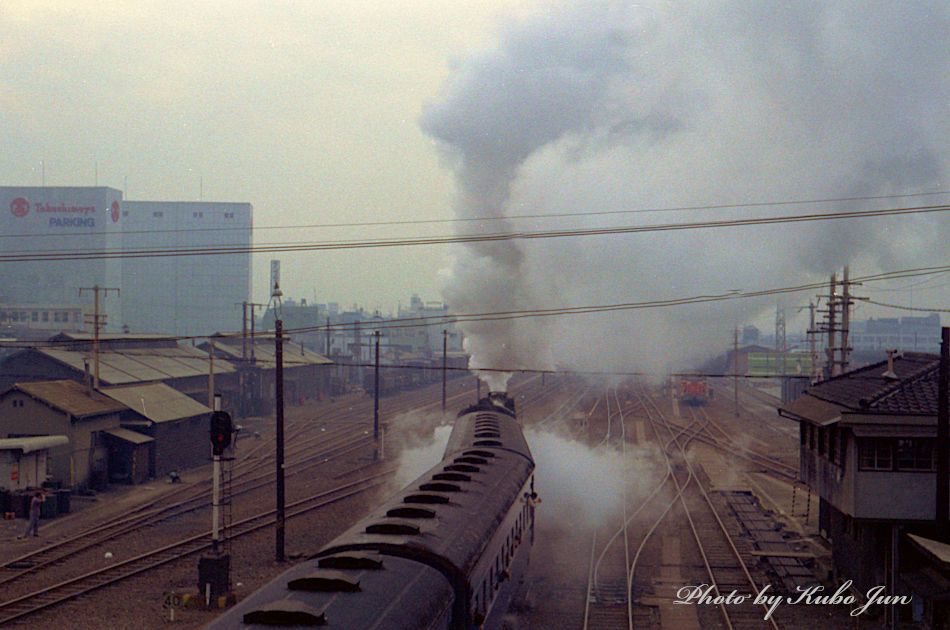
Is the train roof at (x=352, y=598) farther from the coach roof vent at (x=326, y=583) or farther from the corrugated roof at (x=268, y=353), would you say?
the corrugated roof at (x=268, y=353)

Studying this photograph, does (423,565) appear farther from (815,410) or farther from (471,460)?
(815,410)

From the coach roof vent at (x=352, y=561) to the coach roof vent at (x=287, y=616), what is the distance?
81.8 inches

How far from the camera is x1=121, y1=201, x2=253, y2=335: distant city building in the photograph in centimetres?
17900

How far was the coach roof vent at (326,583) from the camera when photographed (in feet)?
33.5

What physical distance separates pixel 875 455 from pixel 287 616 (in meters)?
16.2

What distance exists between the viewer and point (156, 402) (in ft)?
141

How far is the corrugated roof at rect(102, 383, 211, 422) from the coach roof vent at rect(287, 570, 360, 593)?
31508 millimetres

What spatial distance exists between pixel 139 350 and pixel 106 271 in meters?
124

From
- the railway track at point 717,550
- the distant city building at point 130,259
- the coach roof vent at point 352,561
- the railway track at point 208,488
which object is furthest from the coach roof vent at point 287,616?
the distant city building at point 130,259

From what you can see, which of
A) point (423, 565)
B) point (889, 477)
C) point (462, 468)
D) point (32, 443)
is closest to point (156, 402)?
point (32, 443)

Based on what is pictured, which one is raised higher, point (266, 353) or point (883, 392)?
point (883, 392)

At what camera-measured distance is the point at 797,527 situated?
30359mm

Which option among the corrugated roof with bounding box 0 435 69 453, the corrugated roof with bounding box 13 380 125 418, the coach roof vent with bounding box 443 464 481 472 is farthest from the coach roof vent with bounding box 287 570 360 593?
the corrugated roof with bounding box 13 380 125 418

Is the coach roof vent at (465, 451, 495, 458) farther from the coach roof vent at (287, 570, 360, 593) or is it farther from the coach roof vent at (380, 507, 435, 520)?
the coach roof vent at (287, 570, 360, 593)
